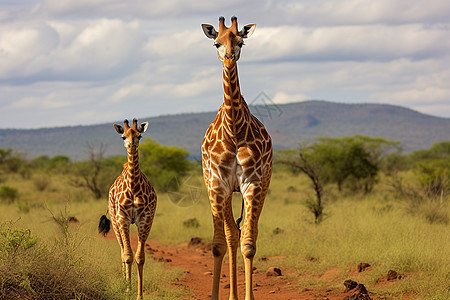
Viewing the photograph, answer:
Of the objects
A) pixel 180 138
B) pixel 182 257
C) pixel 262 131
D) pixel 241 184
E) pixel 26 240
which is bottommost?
pixel 182 257

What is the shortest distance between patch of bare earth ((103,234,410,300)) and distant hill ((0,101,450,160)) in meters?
92.7

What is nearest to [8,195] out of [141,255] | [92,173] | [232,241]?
[92,173]

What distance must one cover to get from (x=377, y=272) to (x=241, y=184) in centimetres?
377

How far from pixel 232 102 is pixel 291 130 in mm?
106247

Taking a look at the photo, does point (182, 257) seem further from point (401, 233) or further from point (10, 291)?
point (10, 291)

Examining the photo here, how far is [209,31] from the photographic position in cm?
600

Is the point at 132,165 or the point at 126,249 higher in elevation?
the point at 132,165

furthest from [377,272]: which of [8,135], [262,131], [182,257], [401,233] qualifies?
[8,135]

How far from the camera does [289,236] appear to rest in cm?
1255

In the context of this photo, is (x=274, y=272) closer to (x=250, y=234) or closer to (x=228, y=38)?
(x=250, y=234)

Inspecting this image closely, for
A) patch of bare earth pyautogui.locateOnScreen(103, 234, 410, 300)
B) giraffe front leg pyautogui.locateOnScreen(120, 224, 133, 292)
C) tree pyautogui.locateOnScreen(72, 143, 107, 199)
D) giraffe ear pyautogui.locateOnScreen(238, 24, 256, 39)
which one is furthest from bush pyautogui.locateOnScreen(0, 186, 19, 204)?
giraffe ear pyautogui.locateOnScreen(238, 24, 256, 39)

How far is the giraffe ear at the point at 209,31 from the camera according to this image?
19.6ft

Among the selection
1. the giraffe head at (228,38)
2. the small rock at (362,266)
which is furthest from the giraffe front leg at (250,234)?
the small rock at (362,266)

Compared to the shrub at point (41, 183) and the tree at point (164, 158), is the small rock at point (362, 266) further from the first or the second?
the shrub at point (41, 183)
